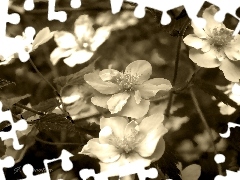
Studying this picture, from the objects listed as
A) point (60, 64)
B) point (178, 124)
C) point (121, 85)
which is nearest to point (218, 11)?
point (121, 85)

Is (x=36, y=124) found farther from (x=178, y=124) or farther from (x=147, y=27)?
(x=147, y=27)

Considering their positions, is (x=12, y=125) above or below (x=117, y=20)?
above

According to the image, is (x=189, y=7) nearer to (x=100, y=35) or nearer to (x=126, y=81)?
(x=126, y=81)

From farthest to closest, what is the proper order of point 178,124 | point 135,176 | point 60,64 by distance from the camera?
point 60,64
point 178,124
point 135,176

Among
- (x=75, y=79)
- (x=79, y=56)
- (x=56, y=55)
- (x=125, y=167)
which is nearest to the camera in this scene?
(x=125, y=167)

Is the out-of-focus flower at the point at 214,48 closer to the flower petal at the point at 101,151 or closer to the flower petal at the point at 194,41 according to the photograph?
the flower petal at the point at 194,41

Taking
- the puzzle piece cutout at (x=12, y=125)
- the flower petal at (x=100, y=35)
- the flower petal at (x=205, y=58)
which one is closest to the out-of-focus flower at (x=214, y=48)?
the flower petal at (x=205, y=58)

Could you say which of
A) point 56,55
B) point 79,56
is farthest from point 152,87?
point 56,55
